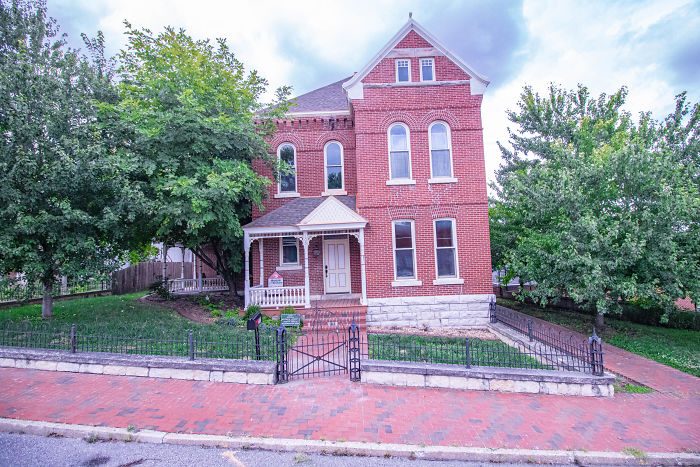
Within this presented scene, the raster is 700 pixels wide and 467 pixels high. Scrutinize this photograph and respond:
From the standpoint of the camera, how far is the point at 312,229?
12773mm

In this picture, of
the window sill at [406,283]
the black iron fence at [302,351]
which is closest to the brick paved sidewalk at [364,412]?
the black iron fence at [302,351]

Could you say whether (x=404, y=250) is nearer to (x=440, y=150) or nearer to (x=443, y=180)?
(x=443, y=180)

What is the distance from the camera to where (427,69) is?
43.7 ft

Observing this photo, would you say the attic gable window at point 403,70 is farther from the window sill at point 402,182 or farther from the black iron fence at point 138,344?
the black iron fence at point 138,344

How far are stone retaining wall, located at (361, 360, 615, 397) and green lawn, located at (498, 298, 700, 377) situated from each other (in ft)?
11.5

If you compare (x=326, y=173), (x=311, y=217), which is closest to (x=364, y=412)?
(x=311, y=217)

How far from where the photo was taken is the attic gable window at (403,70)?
13.3m

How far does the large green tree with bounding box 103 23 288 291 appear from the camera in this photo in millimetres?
10461

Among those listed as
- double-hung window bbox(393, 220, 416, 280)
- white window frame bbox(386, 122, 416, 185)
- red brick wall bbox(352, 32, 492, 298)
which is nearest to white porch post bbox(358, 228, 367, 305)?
red brick wall bbox(352, 32, 492, 298)

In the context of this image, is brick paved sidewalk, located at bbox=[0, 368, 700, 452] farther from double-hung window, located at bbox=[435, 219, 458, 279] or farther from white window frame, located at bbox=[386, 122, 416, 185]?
white window frame, located at bbox=[386, 122, 416, 185]

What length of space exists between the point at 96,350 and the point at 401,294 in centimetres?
899

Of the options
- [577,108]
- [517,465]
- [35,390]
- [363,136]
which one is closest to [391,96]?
[363,136]

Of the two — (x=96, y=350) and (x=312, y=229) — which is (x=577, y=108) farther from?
(x=96, y=350)

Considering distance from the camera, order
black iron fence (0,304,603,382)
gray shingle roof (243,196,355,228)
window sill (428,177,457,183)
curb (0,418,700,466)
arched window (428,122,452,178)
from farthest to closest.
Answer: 1. gray shingle roof (243,196,355,228)
2. arched window (428,122,452,178)
3. window sill (428,177,457,183)
4. black iron fence (0,304,603,382)
5. curb (0,418,700,466)
